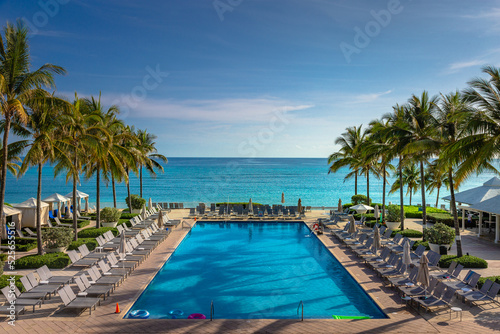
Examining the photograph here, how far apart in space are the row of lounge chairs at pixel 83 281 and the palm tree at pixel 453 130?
12.7 m

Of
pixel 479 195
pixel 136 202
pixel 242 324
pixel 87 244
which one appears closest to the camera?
pixel 242 324

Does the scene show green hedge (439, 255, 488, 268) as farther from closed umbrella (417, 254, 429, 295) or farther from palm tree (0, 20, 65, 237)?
palm tree (0, 20, 65, 237)

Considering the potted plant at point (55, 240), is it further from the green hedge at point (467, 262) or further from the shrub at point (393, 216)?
the shrub at point (393, 216)

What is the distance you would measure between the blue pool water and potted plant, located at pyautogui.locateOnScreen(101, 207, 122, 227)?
5.30 metres

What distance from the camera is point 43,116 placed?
14.2 meters

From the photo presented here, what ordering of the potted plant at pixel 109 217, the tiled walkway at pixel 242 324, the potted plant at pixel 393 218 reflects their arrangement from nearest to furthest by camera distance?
the tiled walkway at pixel 242 324
the potted plant at pixel 109 217
the potted plant at pixel 393 218

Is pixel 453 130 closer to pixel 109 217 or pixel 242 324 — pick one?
pixel 242 324

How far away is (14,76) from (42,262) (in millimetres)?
7025

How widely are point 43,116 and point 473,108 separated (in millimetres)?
16119

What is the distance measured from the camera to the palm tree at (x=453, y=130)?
13555 millimetres

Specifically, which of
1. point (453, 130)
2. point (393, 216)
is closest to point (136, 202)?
point (393, 216)

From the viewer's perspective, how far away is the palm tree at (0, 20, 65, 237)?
12617 millimetres

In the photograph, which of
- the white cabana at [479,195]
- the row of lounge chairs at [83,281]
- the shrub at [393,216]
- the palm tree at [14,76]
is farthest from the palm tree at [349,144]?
the palm tree at [14,76]

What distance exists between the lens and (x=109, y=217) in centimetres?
2327
